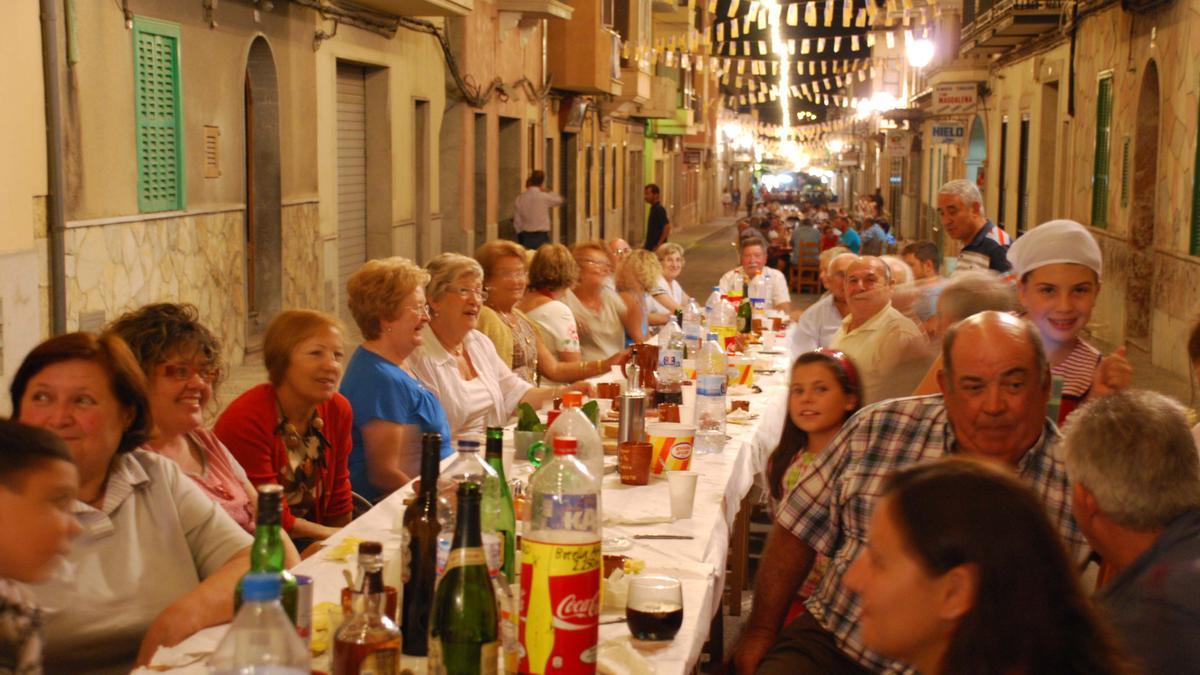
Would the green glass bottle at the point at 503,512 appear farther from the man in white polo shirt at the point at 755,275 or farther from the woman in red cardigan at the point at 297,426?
the man in white polo shirt at the point at 755,275

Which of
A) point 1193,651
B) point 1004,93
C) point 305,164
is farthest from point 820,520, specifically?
point 1004,93

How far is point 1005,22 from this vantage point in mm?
19500

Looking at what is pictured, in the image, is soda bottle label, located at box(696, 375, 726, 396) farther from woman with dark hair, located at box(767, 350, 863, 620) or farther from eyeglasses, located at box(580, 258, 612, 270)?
eyeglasses, located at box(580, 258, 612, 270)

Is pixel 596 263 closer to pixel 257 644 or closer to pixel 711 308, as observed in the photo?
pixel 711 308

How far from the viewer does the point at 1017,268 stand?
16.0ft

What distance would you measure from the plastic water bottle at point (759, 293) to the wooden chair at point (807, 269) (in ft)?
32.8

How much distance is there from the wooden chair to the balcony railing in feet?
14.3

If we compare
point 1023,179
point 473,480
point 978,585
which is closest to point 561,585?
point 473,480

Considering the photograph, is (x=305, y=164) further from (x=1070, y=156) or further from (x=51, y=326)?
(x=1070, y=156)

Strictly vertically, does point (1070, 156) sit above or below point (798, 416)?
above

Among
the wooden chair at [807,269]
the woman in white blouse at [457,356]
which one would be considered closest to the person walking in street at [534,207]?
the wooden chair at [807,269]

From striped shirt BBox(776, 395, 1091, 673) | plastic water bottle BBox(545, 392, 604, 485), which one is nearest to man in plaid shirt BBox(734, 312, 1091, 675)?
striped shirt BBox(776, 395, 1091, 673)

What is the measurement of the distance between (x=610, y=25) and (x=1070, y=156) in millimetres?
10836

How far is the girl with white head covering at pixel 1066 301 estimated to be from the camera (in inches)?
183
